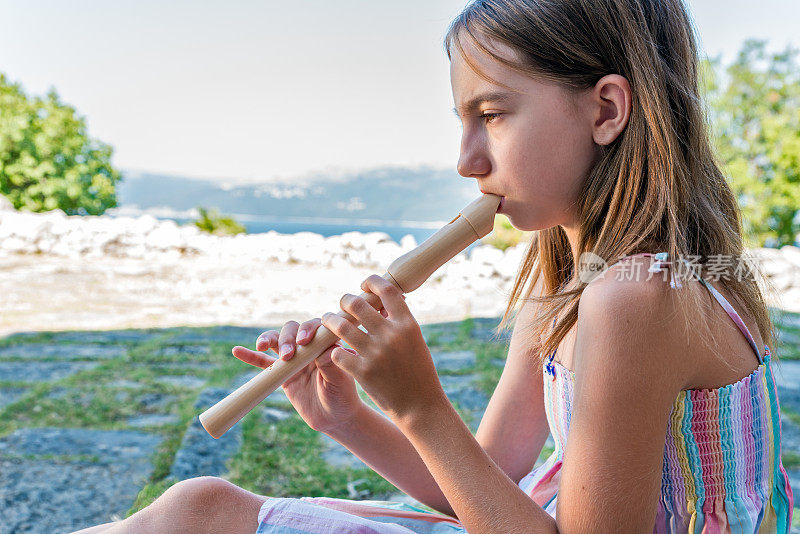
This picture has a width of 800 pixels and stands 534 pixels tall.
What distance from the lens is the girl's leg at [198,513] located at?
1.01 m

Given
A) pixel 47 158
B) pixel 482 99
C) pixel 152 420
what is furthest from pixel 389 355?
pixel 47 158

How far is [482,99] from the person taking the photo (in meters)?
1.00

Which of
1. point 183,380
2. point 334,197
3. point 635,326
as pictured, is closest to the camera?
point 635,326

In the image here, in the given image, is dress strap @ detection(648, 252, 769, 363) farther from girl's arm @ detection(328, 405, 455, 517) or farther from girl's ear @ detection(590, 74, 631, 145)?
girl's arm @ detection(328, 405, 455, 517)

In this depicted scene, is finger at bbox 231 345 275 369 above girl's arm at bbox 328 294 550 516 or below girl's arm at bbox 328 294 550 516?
above

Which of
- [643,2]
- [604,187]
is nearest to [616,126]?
[604,187]

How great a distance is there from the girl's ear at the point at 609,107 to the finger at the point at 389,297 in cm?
40

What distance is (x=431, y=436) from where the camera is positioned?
939 mm

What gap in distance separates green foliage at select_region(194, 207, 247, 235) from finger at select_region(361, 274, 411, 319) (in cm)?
835

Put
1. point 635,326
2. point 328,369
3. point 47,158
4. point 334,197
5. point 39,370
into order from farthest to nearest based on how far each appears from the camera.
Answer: point 334,197 < point 47,158 < point 39,370 < point 328,369 < point 635,326

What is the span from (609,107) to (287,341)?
25.6 inches

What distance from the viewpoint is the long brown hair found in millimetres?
990

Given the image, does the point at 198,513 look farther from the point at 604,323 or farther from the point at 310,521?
the point at 604,323

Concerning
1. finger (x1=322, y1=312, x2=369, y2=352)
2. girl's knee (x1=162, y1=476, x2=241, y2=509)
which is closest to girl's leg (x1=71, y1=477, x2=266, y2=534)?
girl's knee (x1=162, y1=476, x2=241, y2=509)
